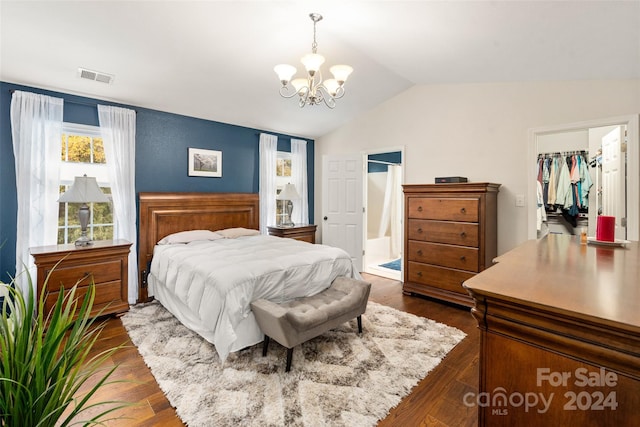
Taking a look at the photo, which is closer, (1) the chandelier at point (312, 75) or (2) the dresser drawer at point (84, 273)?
(1) the chandelier at point (312, 75)

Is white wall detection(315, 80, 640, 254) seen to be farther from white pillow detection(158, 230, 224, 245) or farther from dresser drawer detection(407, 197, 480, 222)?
white pillow detection(158, 230, 224, 245)

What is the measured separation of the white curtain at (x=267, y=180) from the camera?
15.8 feet

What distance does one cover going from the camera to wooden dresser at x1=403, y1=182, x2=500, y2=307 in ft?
11.0

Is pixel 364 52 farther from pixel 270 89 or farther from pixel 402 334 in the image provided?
pixel 402 334

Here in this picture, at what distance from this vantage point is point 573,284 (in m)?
0.99

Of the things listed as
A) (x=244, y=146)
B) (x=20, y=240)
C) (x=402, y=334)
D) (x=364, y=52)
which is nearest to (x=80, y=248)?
(x=20, y=240)

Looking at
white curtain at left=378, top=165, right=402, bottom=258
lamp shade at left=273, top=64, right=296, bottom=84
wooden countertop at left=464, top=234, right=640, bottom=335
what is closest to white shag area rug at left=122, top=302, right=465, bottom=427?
wooden countertop at left=464, top=234, right=640, bottom=335

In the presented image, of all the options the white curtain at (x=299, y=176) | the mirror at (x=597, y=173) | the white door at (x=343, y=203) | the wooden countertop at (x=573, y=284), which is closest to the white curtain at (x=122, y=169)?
the white curtain at (x=299, y=176)

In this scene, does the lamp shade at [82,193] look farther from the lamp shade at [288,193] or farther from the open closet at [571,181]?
the open closet at [571,181]

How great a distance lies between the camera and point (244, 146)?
4.72 meters

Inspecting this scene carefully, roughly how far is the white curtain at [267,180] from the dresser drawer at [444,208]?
2173mm

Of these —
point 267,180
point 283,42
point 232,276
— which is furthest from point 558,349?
point 267,180

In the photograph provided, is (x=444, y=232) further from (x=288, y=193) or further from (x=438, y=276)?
(x=288, y=193)

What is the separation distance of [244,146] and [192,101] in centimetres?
109
